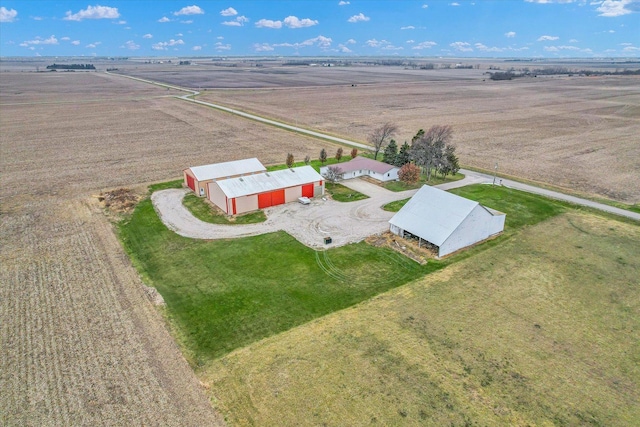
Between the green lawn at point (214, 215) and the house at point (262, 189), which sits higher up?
the house at point (262, 189)

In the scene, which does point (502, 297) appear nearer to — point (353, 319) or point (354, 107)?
point (353, 319)

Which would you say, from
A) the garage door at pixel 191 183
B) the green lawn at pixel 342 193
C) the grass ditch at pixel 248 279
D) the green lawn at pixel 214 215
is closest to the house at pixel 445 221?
the grass ditch at pixel 248 279

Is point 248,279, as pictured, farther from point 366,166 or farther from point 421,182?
point 421,182

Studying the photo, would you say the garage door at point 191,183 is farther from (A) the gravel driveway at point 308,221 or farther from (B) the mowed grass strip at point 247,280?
(B) the mowed grass strip at point 247,280

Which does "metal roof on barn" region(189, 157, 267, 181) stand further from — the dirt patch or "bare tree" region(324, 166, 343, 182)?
the dirt patch

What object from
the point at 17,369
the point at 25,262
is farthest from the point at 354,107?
the point at 17,369

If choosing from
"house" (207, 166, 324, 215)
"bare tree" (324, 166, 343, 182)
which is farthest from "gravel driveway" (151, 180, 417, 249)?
"bare tree" (324, 166, 343, 182)
